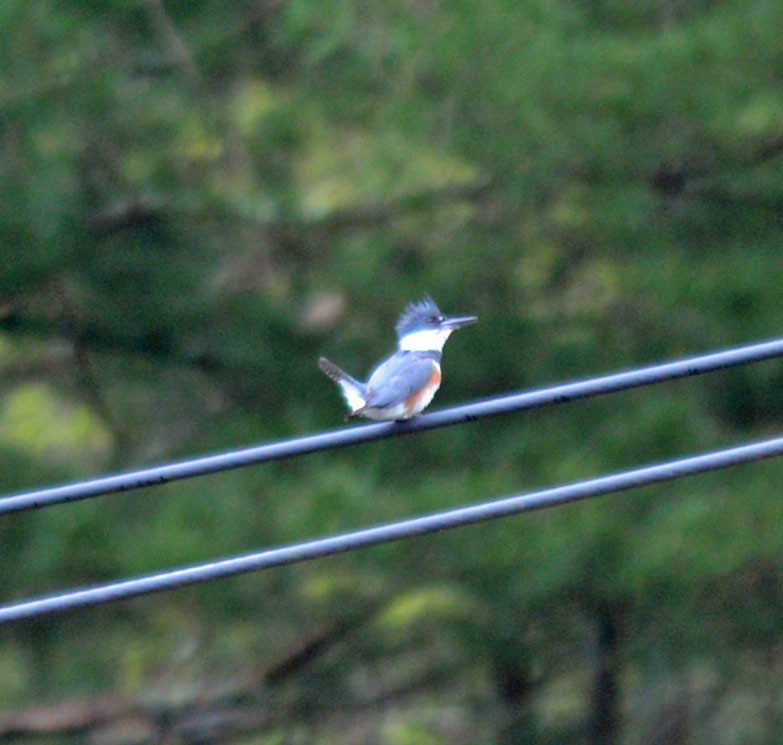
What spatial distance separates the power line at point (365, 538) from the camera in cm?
291

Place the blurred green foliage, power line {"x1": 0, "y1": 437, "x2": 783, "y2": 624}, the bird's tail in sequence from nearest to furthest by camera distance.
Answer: power line {"x1": 0, "y1": 437, "x2": 783, "y2": 624}
the bird's tail
the blurred green foliage

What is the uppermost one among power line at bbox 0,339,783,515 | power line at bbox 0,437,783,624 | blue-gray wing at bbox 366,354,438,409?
blue-gray wing at bbox 366,354,438,409

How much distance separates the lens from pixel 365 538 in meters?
2.98

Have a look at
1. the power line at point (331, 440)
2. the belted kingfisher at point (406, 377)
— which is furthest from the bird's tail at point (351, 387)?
the power line at point (331, 440)

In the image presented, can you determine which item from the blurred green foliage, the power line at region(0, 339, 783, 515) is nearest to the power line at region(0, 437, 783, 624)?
the power line at region(0, 339, 783, 515)

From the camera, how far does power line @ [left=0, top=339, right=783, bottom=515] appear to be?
9.78 ft

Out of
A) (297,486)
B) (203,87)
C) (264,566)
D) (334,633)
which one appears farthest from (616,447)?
(264,566)

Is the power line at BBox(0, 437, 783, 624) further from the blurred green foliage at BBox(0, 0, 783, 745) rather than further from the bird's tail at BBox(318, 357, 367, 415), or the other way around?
the blurred green foliage at BBox(0, 0, 783, 745)

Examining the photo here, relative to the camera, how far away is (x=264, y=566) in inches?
116

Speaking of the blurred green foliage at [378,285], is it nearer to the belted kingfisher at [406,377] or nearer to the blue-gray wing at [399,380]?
the belted kingfisher at [406,377]

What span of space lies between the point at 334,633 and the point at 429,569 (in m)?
0.70

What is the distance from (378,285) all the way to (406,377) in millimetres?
2195

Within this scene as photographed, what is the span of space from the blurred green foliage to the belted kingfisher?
1.28 meters

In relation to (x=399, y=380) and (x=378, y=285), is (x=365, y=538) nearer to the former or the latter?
(x=399, y=380)
